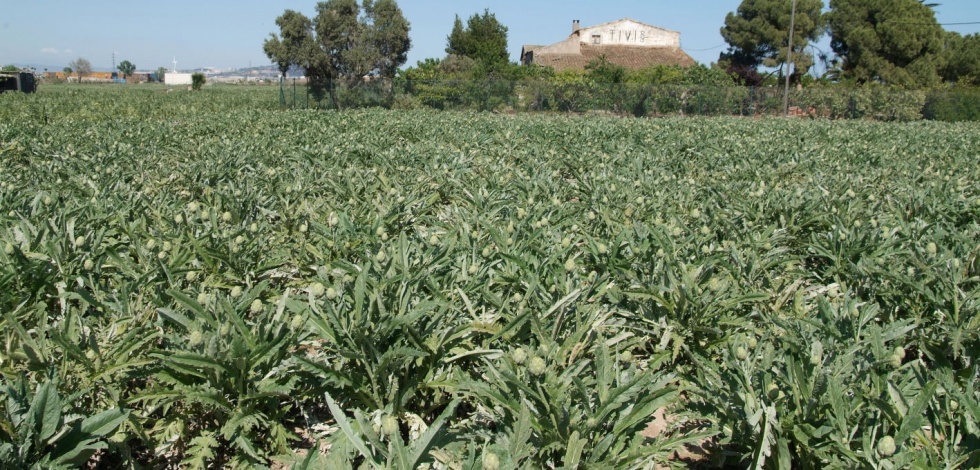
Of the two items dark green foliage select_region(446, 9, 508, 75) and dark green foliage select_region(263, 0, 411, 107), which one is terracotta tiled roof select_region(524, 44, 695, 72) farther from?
dark green foliage select_region(263, 0, 411, 107)

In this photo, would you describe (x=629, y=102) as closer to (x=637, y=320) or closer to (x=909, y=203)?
(x=909, y=203)

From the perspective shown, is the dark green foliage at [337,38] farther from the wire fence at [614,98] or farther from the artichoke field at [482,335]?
the artichoke field at [482,335]

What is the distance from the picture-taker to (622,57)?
5375 centimetres

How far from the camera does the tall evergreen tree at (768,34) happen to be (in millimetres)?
49688

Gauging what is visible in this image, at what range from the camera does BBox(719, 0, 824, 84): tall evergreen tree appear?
49688 millimetres

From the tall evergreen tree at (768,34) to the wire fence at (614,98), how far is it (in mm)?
17248

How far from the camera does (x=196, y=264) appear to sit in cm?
334

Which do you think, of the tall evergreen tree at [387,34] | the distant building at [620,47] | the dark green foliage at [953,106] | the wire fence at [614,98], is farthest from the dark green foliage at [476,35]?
the dark green foliage at [953,106]

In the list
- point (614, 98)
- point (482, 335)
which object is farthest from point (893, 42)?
point (482, 335)

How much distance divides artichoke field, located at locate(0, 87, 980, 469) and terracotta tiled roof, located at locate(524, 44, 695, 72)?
160ft

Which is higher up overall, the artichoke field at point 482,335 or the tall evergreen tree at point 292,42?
the tall evergreen tree at point 292,42

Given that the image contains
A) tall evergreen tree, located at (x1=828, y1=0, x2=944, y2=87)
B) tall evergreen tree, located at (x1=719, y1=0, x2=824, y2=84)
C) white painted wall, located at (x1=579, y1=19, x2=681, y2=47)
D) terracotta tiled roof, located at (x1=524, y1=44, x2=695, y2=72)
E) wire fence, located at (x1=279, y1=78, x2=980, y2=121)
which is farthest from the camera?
white painted wall, located at (x1=579, y1=19, x2=681, y2=47)

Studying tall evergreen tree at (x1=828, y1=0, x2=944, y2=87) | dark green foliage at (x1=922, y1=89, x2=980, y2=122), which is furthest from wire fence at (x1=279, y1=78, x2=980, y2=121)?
tall evergreen tree at (x1=828, y1=0, x2=944, y2=87)

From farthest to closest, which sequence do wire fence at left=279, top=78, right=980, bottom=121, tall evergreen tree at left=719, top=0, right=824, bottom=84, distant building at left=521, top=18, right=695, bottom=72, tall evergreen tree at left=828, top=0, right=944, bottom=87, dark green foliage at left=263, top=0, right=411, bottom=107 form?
distant building at left=521, top=18, right=695, bottom=72 → tall evergreen tree at left=719, top=0, right=824, bottom=84 → tall evergreen tree at left=828, top=0, right=944, bottom=87 → dark green foliage at left=263, top=0, right=411, bottom=107 → wire fence at left=279, top=78, right=980, bottom=121
